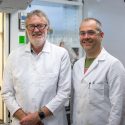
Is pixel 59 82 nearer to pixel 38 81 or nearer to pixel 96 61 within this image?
pixel 38 81

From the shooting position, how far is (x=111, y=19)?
3732 millimetres

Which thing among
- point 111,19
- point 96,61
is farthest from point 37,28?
point 111,19

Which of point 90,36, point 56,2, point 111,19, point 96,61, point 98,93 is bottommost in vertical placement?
point 98,93

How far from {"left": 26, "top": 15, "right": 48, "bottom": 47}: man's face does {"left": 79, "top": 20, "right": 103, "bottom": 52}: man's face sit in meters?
0.30

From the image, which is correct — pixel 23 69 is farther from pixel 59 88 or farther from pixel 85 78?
pixel 85 78

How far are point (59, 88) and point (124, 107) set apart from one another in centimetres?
53

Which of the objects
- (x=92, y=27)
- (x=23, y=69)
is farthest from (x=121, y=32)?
(x=23, y=69)

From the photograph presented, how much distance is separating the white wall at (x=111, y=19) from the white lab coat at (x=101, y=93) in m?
1.53

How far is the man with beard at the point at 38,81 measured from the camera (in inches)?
83.0

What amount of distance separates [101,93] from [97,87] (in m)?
0.06

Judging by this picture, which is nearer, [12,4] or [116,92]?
[116,92]

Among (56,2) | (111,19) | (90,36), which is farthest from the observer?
(111,19)

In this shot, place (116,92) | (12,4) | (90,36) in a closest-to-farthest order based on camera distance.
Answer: (116,92) → (90,36) → (12,4)

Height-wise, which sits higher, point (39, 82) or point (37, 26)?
Answer: point (37, 26)
